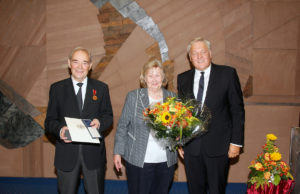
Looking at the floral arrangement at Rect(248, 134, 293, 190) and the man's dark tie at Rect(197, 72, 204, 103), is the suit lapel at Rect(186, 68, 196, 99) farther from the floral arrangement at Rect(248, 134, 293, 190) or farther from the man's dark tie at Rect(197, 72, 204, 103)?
the floral arrangement at Rect(248, 134, 293, 190)

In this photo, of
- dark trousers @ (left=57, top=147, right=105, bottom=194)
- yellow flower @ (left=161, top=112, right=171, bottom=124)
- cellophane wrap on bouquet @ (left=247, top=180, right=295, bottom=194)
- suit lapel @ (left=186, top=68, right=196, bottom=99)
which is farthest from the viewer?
suit lapel @ (left=186, top=68, right=196, bottom=99)

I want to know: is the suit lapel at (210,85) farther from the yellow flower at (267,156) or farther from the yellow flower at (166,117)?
the yellow flower at (267,156)

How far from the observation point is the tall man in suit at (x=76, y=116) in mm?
2168

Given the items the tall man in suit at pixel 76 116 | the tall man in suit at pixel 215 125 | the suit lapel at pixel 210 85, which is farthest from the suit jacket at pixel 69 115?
the suit lapel at pixel 210 85

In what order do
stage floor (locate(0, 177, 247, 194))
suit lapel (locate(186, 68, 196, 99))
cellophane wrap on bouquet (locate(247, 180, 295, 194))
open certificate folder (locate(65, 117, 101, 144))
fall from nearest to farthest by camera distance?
open certificate folder (locate(65, 117, 101, 144)), cellophane wrap on bouquet (locate(247, 180, 295, 194)), suit lapel (locate(186, 68, 196, 99)), stage floor (locate(0, 177, 247, 194))

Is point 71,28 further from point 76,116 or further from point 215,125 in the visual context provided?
point 215,125

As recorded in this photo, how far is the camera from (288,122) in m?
3.67

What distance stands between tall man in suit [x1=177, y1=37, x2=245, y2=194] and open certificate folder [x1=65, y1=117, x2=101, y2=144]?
915 mm

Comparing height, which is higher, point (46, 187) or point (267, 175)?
point (267, 175)

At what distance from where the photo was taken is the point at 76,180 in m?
2.20

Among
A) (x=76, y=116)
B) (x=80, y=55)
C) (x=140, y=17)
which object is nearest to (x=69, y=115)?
(x=76, y=116)

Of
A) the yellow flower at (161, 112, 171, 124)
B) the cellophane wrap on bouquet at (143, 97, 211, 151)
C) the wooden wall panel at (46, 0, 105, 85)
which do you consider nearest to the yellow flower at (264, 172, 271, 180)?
the cellophane wrap on bouquet at (143, 97, 211, 151)

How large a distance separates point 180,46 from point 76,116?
2.05 m

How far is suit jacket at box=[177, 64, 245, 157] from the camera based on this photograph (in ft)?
Result: 7.50
